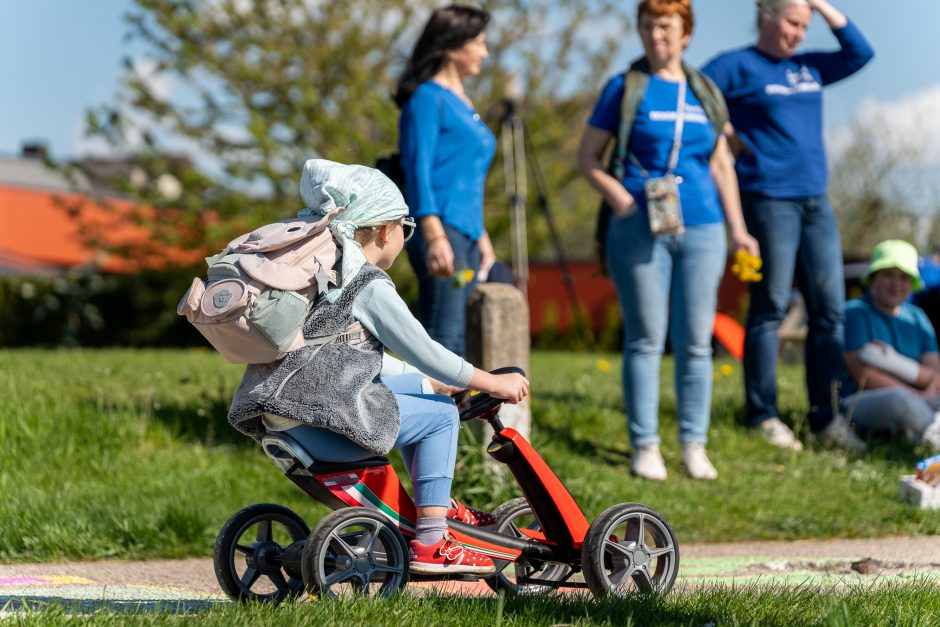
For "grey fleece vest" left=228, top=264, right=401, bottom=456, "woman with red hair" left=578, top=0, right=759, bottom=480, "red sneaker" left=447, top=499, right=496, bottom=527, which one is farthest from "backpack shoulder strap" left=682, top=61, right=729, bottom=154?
"grey fleece vest" left=228, top=264, right=401, bottom=456

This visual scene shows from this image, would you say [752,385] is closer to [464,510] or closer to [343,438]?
[464,510]

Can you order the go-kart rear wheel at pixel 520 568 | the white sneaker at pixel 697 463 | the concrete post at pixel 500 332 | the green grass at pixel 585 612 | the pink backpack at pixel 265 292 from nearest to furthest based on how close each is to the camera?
1. the green grass at pixel 585 612
2. the pink backpack at pixel 265 292
3. the go-kart rear wheel at pixel 520 568
4. the concrete post at pixel 500 332
5. the white sneaker at pixel 697 463

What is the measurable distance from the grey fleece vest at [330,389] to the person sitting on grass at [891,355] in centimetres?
432

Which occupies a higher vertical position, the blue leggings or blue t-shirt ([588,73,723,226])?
blue t-shirt ([588,73,723,226])

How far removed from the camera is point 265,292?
332cm

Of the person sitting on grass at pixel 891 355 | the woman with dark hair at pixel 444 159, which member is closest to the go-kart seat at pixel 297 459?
the woman with dark hair at pixel 444 159

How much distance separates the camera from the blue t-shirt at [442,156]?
5.44 m

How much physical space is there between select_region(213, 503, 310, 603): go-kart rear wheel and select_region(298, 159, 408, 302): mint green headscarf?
0.82m

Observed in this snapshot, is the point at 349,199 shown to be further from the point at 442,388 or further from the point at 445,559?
the point at 445,559

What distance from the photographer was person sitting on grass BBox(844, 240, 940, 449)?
696 cm

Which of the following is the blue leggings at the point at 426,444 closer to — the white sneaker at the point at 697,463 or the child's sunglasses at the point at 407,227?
the child's sunglasses at the point at 407,227

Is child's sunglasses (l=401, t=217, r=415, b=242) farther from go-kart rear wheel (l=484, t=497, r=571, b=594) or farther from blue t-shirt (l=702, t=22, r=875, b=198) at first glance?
blue t-shirt (l=702, t=22, r=875, b=198)

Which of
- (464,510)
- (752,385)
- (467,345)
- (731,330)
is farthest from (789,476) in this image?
(731,330)

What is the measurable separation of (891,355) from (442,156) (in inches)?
128
